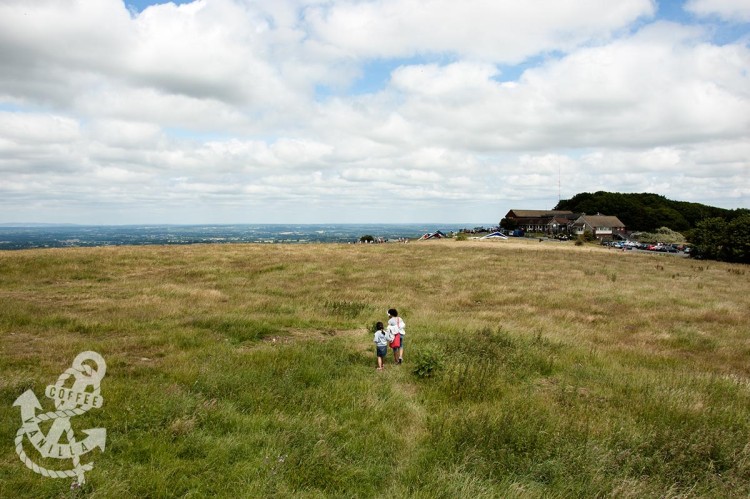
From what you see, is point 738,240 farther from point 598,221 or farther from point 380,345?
point 598,221

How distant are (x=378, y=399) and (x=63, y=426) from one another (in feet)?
16.7

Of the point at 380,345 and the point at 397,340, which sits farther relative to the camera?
the point at 397,340

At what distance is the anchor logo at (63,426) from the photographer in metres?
5.13

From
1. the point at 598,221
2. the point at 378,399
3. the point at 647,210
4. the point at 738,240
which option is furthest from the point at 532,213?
the point at 378,399

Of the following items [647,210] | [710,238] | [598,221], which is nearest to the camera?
[710,238]

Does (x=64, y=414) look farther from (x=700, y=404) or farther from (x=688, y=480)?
(x=700, y=404)

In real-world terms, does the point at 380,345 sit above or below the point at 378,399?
above

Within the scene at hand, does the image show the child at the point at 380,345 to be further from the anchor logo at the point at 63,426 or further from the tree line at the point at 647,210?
the tree line at the point at 647,210

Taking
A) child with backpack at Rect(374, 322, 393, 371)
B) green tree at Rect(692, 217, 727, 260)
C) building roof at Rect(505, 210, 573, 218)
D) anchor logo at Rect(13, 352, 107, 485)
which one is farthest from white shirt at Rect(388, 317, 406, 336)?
building roof at Rect(505, 210, 573, 218)

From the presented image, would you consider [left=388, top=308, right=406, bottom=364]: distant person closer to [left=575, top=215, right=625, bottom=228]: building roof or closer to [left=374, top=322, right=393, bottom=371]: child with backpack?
[left=374, top=322, right=393, bottom=371]: child with backpack

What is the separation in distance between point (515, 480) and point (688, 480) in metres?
2.51

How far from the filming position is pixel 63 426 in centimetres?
596

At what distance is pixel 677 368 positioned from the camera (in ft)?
36.6

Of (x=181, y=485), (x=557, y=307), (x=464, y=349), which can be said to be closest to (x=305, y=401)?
(x=181, y=485)
